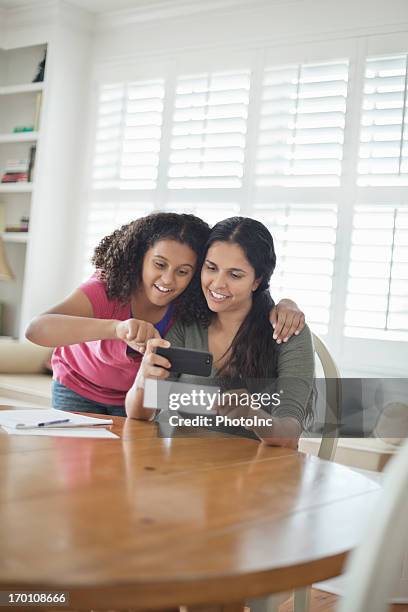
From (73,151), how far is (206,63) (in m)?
1.07

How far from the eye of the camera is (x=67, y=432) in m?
1.57

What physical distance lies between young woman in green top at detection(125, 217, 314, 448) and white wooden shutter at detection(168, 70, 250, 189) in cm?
210

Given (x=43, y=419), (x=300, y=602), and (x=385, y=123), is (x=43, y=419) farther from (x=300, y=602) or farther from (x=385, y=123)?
(x=385, y=123)

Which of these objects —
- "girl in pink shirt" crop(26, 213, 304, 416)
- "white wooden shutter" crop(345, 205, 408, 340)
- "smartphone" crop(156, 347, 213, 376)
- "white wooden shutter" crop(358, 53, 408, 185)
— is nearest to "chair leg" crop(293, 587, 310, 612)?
"smartphone" crop(156, 347, 213, 376)

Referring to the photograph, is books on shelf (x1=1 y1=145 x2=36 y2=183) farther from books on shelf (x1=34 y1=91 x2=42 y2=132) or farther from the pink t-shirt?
the pink t-shirt

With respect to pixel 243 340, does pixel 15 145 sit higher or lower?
higher

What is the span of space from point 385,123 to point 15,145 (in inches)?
105

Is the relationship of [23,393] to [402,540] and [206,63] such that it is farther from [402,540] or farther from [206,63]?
[402,540]

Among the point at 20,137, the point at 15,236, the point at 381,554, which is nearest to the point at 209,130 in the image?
the point at 20,137

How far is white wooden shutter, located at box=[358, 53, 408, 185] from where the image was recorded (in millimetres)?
3549

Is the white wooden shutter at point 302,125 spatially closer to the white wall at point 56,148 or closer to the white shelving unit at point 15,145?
the white wall at point 56,148

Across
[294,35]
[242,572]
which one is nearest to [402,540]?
[242,572]

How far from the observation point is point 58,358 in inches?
95.7

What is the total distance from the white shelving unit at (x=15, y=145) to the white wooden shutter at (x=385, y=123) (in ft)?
7.52
